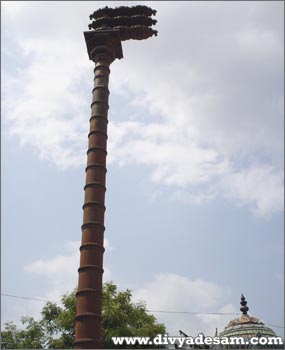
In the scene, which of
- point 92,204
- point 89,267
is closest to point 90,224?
point 92,204

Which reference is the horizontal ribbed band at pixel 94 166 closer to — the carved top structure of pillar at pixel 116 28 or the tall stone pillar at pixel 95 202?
the tall stone pillar at pixel 95 202

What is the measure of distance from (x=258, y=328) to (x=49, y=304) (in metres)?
11.4

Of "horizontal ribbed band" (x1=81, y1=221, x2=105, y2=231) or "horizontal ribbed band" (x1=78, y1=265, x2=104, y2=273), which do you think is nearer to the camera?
"horizontal ribbed band" (x1=78, y1=265, x2=104, y2=273)

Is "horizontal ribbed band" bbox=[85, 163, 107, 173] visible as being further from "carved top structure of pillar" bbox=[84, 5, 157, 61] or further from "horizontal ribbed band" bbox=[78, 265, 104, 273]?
"carved top structure of pillar" bbox=[84, 5, 157, 61]

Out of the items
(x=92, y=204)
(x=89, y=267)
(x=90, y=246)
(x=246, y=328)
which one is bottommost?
(x=246, y=328)

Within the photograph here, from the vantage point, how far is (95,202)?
15258 millimetres

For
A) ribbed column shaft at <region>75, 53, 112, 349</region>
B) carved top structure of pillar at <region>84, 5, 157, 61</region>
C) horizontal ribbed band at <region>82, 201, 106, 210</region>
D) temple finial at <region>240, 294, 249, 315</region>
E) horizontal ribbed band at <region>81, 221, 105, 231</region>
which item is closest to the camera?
ribbed column shaft at <region>75, 53, 112, 349</region>

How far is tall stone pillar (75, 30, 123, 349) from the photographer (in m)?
13.5

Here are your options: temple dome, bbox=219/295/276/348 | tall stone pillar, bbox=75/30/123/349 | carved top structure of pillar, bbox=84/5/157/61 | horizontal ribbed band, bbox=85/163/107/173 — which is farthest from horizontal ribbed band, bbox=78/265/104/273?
carved top structure of pillar, bbox=84/5/157/61

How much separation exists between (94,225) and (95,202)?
0.84 m

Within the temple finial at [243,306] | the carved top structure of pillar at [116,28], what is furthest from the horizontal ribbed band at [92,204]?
the temple finial at [243,306]

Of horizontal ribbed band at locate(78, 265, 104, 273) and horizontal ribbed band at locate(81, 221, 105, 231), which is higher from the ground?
horizontal ribbed band at locate(81, 221, 105, 231)

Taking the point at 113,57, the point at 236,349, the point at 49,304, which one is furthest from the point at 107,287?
the point at 113,57

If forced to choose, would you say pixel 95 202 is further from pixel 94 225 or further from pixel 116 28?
pixel 116 28
